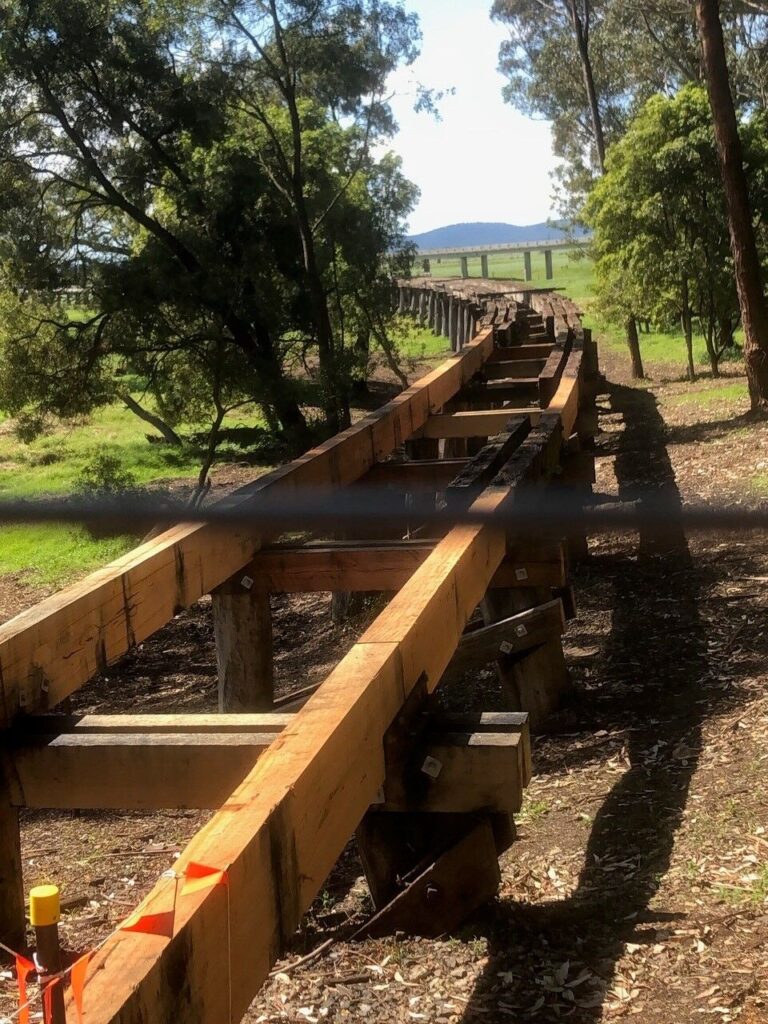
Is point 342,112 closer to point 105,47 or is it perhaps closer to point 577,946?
point 105,47

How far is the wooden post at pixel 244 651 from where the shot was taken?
15.4 feet

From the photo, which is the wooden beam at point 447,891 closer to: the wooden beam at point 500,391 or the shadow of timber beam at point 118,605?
the shadow of timber beam at point 118,605

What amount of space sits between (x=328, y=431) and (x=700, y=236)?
6970 mm

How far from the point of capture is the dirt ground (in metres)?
2.95

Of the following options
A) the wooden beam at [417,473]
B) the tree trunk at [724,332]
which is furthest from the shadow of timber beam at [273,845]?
the tree trunk at [724,332]

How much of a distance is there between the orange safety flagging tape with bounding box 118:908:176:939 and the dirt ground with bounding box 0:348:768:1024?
105 centimetres

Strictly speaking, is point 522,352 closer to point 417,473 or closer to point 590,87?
point 417,473

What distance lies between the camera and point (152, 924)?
1651 millimetres

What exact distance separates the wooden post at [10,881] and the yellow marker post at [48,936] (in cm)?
141

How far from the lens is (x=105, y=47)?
1518 centimetres

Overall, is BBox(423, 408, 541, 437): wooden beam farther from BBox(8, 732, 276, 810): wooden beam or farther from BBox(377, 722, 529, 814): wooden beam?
BBox(8, 732, 276, 810): wooden beam

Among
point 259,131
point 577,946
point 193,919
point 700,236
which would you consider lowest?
point 577,946

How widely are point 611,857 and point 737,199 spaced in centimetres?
1162

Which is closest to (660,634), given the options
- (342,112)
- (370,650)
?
(370,650)
